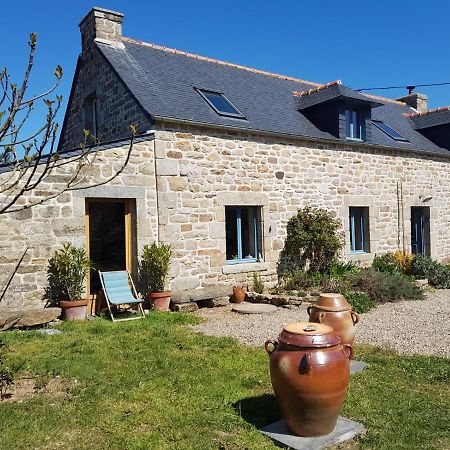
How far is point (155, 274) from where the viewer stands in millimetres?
8758

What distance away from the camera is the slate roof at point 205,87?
9750mm

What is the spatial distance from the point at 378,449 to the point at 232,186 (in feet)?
23.9

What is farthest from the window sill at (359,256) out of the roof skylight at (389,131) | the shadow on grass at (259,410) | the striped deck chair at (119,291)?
the shadow on grass at (259,410)

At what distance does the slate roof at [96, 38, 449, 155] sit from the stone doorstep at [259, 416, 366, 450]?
658 centimetres

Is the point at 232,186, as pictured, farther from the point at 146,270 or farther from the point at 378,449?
the point at 378,449

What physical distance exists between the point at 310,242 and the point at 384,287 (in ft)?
6.49

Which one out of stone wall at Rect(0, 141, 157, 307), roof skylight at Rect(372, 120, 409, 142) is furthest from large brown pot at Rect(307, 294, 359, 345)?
roof skylight at Rect(372, 120, 409, 142)

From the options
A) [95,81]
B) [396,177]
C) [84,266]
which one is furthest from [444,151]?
[84,266]

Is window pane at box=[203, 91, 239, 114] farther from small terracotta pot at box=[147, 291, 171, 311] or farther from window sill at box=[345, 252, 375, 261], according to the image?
window sill at box=[345, 252, 375, 261]

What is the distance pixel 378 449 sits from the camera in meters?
3.24

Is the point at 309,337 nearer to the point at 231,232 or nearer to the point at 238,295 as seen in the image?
the point at 238,295

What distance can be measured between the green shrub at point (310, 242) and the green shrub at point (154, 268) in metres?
3.07

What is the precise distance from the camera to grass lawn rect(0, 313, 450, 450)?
346 cm

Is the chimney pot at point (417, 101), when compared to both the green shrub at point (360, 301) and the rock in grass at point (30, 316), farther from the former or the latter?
the rock in grass at point (30, 316)
